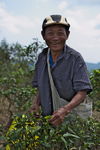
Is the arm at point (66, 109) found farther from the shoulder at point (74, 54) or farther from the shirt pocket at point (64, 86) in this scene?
the shoulder at point (74, 54)

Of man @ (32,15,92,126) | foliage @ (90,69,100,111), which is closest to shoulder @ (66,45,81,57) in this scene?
man @ (32,15,92,126)

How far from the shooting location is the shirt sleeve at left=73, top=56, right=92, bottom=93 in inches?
68.1

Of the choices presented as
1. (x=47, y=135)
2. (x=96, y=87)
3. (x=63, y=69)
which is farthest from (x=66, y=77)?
(x=96, y=87)

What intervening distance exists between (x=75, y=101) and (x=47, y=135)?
1.26 feet

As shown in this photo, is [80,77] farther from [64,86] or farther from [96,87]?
[96,87]

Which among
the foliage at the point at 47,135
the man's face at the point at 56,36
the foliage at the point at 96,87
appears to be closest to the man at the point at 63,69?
the man's face at the point at 56,36

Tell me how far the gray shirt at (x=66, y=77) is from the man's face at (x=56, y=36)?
0.06 metres

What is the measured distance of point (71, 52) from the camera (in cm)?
182

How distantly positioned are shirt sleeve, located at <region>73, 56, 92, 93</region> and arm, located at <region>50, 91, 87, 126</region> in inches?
1.4

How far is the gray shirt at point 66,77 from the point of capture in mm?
1751

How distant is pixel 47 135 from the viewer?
1.37m

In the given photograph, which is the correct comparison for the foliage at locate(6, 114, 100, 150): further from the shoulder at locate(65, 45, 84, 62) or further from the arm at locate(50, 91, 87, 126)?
the shoulder at locate(65, 45, 84, 62)

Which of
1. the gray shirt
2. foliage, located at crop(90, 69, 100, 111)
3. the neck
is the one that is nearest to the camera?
the gray shirt

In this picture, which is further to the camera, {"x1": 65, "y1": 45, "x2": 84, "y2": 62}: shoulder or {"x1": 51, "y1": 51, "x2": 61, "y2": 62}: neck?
{"x1": 51, "y1": 51, "x2": 61, "y2": 62}: neck
